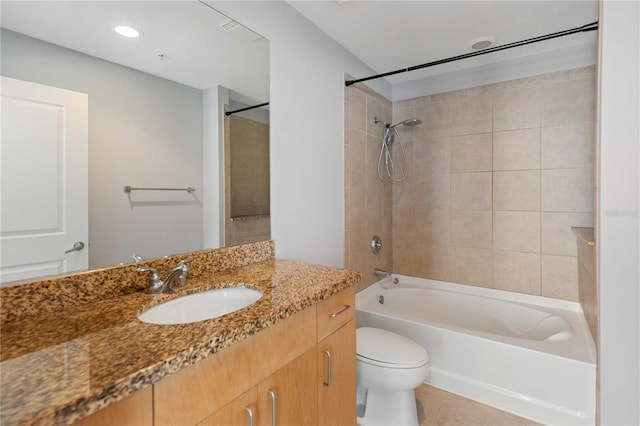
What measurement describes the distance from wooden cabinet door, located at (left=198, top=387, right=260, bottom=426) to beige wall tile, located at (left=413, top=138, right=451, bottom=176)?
256cm

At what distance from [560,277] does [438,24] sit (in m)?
2.07

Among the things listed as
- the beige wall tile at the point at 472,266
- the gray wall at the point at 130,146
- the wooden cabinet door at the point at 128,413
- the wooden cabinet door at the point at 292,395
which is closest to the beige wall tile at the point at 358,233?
the beige wall tile at the point at 472,266

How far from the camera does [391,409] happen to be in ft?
5.55

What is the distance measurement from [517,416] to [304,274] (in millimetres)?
1570

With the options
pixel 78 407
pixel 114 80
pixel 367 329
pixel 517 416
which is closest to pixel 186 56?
pixel 114 80

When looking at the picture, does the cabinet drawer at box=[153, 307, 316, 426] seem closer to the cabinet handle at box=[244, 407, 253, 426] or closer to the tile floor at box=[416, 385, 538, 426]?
the cabinet handle at box=[244, 407, 253, 426]

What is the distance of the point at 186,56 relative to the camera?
1.34 metres

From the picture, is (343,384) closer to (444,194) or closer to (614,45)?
(614,45)

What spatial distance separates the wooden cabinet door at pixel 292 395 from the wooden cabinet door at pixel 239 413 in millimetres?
24

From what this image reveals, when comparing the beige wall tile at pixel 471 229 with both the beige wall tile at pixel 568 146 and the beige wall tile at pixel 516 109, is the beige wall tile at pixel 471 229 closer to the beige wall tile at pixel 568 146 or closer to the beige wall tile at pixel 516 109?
the beige wall tile at pixel 568 146

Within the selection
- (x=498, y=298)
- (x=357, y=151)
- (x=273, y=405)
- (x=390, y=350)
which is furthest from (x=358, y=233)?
(x=273, y=405)

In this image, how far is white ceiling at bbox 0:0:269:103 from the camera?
36.9 inches

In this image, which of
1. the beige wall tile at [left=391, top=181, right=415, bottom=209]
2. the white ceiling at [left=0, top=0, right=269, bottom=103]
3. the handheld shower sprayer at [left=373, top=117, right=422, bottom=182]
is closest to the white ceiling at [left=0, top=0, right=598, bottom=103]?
the white ceiling at [left=0, top=0, right=269, bottom=103]

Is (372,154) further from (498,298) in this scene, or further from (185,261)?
(185,261)
